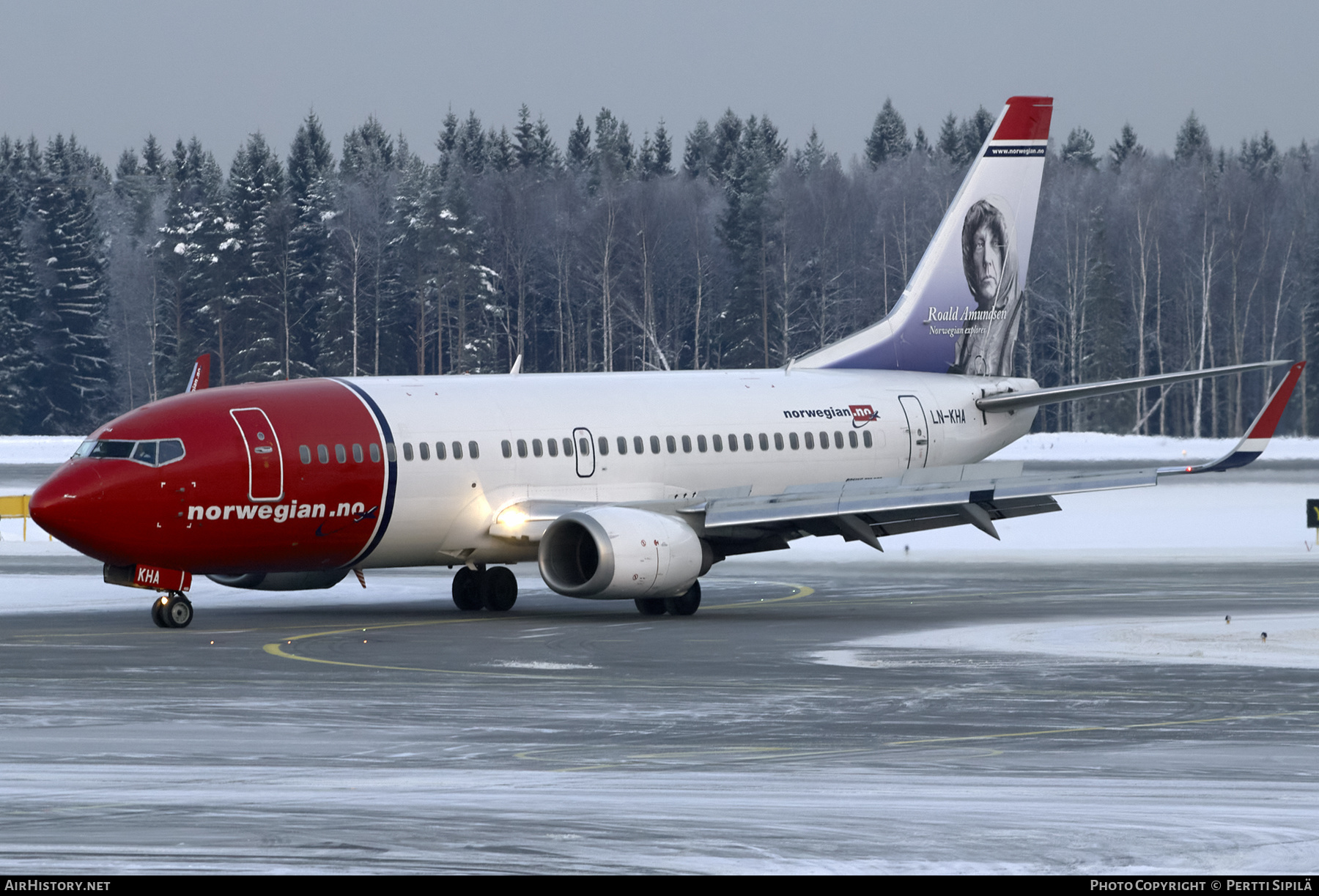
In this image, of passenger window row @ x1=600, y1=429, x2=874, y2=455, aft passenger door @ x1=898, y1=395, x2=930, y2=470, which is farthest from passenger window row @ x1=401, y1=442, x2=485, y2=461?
aft passenger door @ x1=898, y1=395, x2=930, y2=470

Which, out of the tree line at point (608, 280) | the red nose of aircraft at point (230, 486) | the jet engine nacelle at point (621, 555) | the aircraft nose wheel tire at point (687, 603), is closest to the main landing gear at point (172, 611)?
the red nose of aircraft at point (230, 486)

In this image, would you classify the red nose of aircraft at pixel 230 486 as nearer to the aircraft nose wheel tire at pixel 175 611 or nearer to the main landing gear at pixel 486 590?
the aircraft nose wheel tire at pixel 175 611

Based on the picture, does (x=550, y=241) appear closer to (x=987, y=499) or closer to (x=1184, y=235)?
(x=1184, y=235)

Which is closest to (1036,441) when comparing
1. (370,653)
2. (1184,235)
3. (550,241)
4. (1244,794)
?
(1184,235)

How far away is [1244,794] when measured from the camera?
14719mm

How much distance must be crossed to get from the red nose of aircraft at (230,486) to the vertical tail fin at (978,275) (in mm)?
11285

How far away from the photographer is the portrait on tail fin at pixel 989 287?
40312 mm

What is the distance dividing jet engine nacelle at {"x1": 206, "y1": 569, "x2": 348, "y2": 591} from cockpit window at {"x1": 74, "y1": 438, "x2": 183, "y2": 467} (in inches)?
156

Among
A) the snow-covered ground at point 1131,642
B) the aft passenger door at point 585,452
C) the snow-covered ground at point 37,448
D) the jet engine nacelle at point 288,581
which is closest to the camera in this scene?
the snow-covered ground at point 1131,642

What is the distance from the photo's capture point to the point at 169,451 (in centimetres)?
2988

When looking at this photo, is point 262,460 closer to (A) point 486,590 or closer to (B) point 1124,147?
(A) point 486,590

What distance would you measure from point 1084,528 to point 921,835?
41.7 metres

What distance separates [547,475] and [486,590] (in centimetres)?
219

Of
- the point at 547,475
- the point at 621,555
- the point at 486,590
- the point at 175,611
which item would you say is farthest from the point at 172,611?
the point at 621,555
